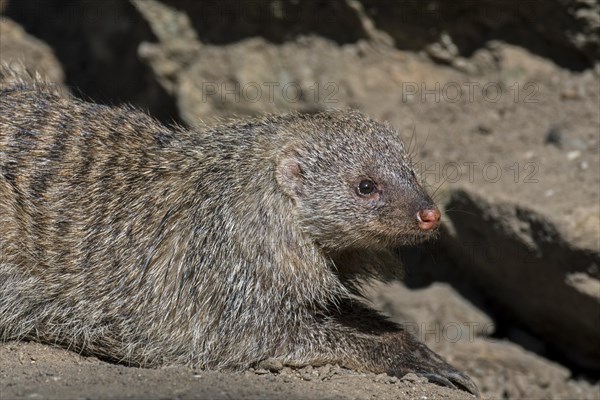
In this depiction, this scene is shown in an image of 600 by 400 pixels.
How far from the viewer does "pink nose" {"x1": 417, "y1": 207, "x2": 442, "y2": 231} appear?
4.63 metres

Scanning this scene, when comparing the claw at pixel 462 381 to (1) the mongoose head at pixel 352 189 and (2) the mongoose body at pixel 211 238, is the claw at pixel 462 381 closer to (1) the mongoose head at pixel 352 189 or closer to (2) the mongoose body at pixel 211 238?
(2) the mongoose body at pixel 211 238

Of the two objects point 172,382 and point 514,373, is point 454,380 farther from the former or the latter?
point 514,373

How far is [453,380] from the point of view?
193 inches

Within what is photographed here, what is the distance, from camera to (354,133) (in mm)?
4961

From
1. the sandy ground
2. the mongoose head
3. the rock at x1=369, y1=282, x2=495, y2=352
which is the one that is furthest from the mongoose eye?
the rock at x1=369, y1=282, x2=495, y2=352

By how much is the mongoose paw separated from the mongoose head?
70cm

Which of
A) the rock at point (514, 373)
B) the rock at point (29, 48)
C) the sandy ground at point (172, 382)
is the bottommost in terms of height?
the sandy ground at point (172, 382)

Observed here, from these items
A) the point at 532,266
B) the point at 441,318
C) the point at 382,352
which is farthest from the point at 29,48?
the point at 382,352

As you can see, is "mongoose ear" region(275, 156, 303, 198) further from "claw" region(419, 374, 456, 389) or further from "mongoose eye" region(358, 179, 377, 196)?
"claw" region(419, 374, 456, 389)

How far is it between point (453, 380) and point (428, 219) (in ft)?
2.98

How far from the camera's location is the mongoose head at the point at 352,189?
4.73 metres

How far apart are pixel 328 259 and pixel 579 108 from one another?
2.63 metres

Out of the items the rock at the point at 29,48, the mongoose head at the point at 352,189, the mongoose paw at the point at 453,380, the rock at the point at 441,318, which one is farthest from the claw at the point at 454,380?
the rock at the point at 29,48

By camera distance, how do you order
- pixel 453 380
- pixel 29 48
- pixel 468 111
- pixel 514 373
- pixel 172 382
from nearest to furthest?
pixel 172 382
pixel 453 380
pixel 514 373
pixel 468 111
pixel 29 48
